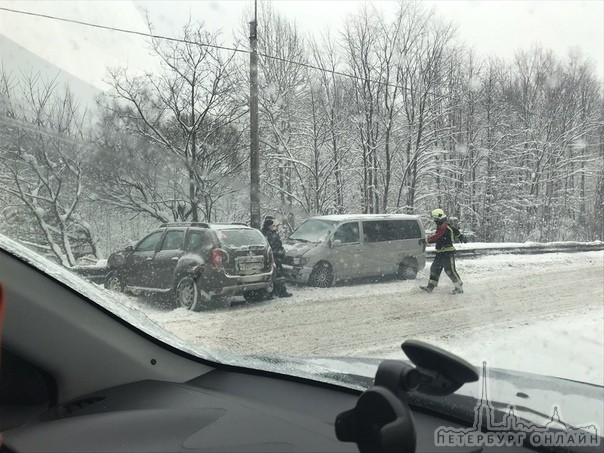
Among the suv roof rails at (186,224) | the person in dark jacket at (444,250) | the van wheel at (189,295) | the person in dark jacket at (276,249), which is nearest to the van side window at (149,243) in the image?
the suv roof rails at (186,224)

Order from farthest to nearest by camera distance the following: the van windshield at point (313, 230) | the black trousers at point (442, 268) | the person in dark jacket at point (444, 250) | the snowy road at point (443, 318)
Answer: the van windshield at point (313, 230)
the black trousers at point (442, 268)
the person in dark jacket at point (444, 250)
the snowy road at point (443, 318)

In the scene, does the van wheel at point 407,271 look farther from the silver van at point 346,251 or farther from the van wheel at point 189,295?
the van wheel at point 189,295

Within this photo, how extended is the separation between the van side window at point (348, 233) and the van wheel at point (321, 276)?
59cm

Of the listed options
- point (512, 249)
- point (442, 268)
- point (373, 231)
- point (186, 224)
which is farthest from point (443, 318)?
point (186, 224)

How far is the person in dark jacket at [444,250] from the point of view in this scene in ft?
23.4

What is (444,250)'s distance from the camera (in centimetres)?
770

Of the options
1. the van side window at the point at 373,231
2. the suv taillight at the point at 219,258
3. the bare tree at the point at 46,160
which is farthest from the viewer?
the van side window at the point at 373,231

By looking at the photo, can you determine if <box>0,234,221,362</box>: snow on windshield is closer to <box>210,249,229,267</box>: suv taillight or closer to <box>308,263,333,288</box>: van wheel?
<box>210,249,229,267</box>: suv taillight

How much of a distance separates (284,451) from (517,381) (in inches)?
47.9

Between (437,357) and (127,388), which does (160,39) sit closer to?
(127,388)

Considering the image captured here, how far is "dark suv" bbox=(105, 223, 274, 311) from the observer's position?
5.04 meters

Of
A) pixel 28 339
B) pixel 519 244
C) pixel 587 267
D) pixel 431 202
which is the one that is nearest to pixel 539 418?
pixel 28 339

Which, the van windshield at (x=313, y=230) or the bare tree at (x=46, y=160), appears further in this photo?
the van windshield at (x=313, y=230)

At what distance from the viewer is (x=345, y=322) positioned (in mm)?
6793
